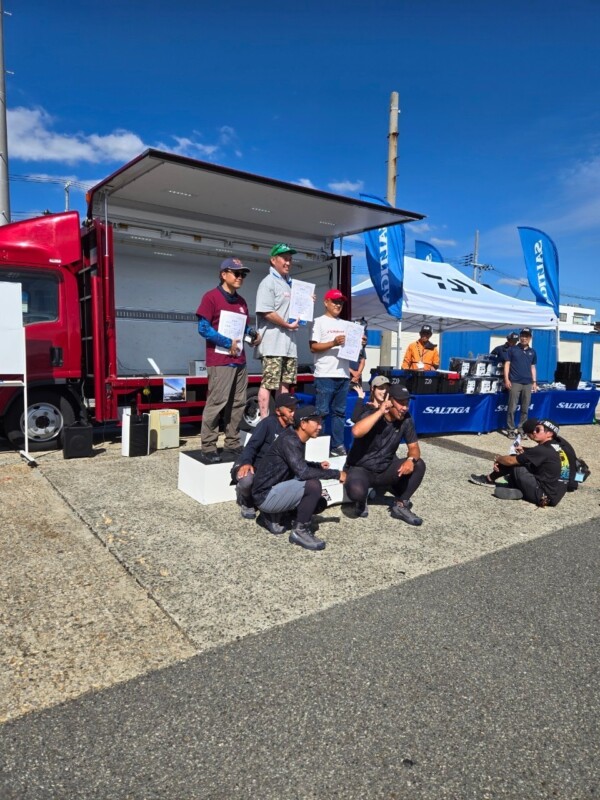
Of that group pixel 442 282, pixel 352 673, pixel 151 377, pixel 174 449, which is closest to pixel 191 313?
pixel 151 377

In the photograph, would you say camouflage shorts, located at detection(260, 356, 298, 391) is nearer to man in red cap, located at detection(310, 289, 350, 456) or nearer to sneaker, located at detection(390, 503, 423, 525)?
man in red cap, located at detection(310, 289, 350, 456)

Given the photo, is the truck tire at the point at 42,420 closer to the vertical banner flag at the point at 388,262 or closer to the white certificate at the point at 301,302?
the white certificate at the point at 301,302

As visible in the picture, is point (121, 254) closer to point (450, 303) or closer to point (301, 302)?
point (301, 302)

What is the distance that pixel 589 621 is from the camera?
298 centimetres

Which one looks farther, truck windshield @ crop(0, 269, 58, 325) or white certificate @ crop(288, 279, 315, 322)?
truck windshield @ crop(0, 269, 58, 325)

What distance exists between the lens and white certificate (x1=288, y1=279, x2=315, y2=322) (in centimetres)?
542

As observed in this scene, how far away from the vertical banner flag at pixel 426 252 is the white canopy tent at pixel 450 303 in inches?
72.5

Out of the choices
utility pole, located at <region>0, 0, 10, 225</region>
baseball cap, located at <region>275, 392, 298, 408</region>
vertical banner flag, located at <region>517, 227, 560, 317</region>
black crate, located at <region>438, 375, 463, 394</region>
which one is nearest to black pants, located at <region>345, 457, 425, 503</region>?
baseball cap, located at <region>275, 392, 298, 408</region>

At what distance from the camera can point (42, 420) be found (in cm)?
648

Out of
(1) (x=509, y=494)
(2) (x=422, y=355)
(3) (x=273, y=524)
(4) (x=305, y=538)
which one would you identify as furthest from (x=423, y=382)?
(4) (x=305, y=538)

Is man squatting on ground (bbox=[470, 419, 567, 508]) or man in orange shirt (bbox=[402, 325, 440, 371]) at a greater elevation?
man in orange shirt (bbox=[402, 325, 440, 371])

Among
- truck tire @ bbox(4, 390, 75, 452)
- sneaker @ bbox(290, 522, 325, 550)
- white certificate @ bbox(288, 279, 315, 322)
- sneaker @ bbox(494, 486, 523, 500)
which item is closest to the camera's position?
sneaker @ bbox(290, 522, 325, 550)

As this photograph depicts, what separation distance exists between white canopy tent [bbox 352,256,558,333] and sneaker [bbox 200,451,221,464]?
5631mm

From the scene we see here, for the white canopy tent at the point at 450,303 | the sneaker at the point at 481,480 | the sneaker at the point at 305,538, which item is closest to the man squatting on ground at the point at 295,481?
the sneaker at the point at 305,538
